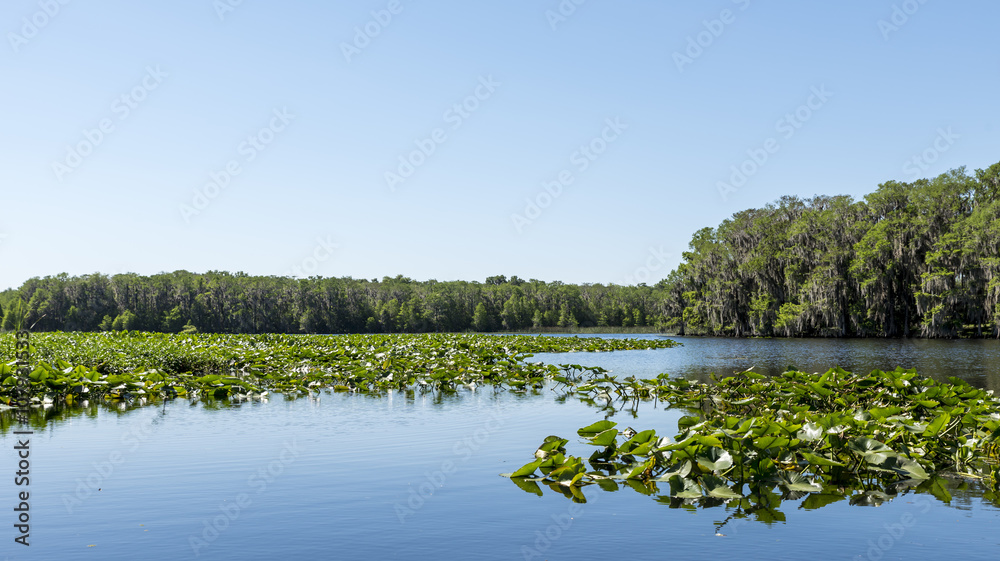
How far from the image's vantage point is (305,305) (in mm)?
96500

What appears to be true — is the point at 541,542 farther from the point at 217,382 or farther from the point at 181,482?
the point at 217,382

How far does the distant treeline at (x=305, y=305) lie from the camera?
289 feet

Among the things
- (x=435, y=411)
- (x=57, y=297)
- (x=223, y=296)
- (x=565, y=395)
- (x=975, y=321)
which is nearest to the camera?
(x=435, y=411)

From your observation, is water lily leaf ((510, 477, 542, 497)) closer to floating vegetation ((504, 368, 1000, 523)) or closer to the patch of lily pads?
floating vegetation ((504, 368, 1000, 523))

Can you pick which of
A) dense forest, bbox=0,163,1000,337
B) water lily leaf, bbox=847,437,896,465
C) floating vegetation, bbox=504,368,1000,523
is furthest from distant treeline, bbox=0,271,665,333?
water lily leaf, bbox=847,437,896,465

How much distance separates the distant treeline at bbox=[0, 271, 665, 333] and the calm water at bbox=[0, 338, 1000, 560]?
6854 centimetres

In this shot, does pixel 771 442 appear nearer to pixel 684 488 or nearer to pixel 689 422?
pixel 684 488

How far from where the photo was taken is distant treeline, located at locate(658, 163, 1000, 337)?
139 feet

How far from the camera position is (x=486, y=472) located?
23.9ft

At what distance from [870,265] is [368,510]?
1961 inches

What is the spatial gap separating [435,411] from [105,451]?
5.41m

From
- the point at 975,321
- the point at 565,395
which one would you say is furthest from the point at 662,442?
the point at 975,321

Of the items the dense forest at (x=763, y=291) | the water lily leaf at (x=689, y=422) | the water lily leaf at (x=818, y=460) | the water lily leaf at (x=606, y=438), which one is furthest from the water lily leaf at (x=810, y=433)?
the dense forest at (x=763, y=291)

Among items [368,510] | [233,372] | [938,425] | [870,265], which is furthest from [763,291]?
[368,510]
